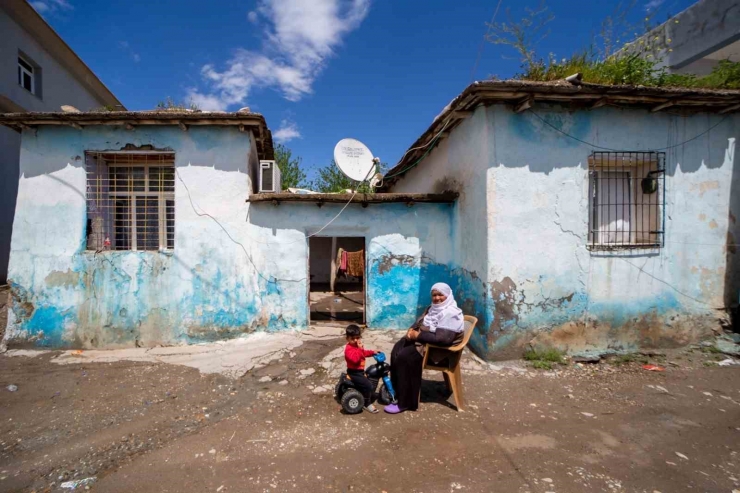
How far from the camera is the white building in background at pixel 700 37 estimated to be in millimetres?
8594

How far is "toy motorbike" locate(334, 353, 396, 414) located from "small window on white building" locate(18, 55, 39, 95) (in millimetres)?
12816

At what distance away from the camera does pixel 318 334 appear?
6.10 metres

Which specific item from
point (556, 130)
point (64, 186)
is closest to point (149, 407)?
point (64, 186)

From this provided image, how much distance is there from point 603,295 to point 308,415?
462cm

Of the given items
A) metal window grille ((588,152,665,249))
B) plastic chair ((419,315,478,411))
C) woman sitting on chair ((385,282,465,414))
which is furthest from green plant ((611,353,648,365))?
woman sitting on chair ((385,282,465,414))

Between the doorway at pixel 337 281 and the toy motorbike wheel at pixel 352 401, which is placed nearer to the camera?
the toy motorbike wheel at pixel 352 401

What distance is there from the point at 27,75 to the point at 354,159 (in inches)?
430

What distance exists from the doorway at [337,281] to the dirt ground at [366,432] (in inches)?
125

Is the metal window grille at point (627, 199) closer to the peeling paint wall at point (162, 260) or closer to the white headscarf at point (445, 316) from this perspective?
the white headscarf at point (445, 316)

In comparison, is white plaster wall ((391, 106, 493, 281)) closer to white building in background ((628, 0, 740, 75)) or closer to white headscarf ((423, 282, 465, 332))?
white headscarf ((423, 282, 465, 332))

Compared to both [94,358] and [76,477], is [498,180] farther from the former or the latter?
[94,358]

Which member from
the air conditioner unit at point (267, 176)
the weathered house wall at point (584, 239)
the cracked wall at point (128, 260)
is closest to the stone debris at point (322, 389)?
the cracked wall at point (128, 260)

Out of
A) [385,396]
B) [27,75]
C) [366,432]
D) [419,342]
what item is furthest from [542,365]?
[27,75]

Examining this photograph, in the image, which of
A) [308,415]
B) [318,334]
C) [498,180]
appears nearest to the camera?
[308,415]
